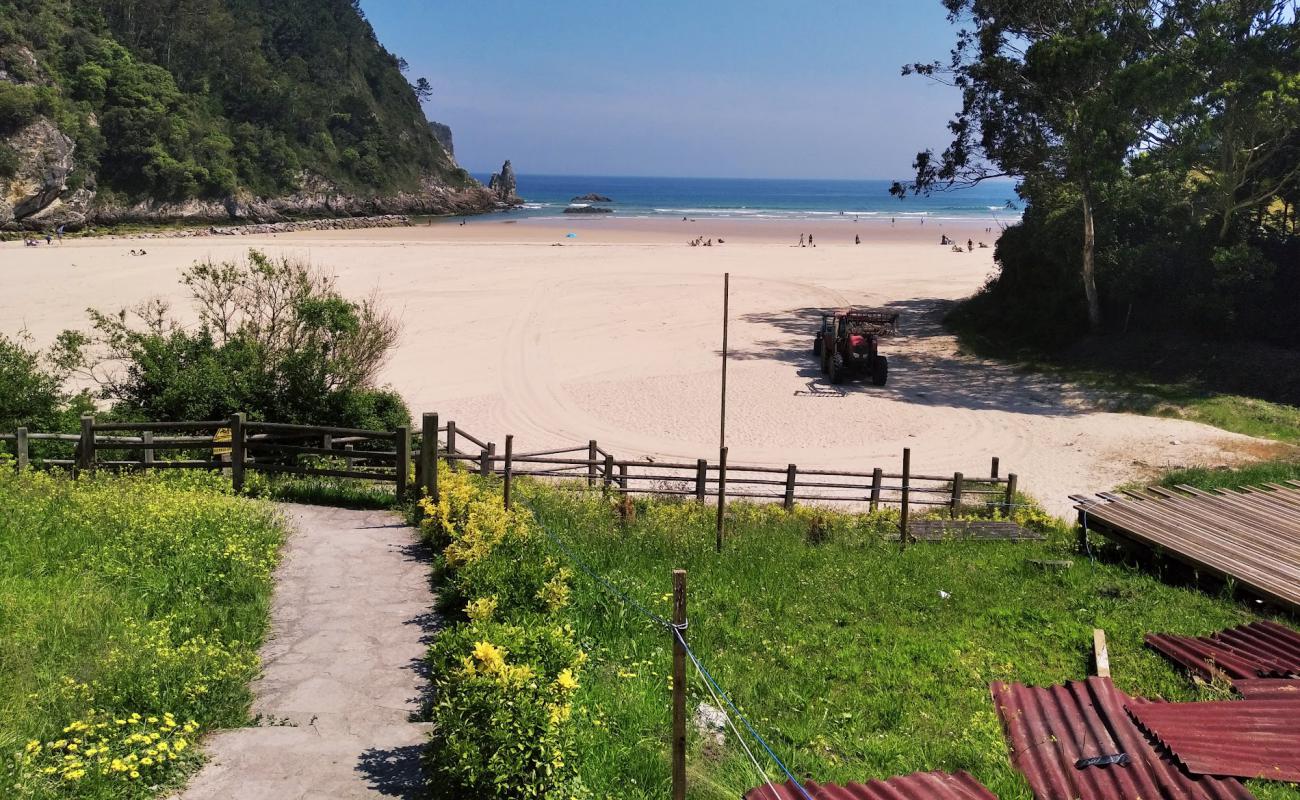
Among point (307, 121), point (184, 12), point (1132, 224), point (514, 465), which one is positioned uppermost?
point (184, 12)

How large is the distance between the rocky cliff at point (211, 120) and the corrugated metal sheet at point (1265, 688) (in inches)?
3390

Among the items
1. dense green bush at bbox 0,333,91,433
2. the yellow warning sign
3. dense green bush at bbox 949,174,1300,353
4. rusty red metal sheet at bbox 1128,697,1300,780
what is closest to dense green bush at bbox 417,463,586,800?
rusty red metal sheet at bbox 1128,697,1300,780

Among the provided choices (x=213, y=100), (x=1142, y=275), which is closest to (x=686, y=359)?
(x=1142, y=275)

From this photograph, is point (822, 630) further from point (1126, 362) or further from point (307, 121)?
point (307, 121)

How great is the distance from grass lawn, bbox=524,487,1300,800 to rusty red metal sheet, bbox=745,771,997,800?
14.5 inches

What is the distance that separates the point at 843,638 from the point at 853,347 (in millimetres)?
20560

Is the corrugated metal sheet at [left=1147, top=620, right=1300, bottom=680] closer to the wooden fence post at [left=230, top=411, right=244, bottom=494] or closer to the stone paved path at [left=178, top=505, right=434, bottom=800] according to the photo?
the stone paved path at [left=178, top=505, right=434, bottom=800]

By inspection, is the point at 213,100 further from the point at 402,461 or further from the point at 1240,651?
the point at 1240,651

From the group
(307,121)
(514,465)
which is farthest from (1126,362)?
(307,121)

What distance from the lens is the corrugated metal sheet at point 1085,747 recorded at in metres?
6.20

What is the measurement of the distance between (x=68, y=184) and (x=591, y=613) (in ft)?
295

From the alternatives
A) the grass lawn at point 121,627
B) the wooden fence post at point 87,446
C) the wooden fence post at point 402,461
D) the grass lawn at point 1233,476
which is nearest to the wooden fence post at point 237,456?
the grass lawn at point 121,627

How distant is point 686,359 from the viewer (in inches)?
1272

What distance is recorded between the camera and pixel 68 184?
3231 inches
